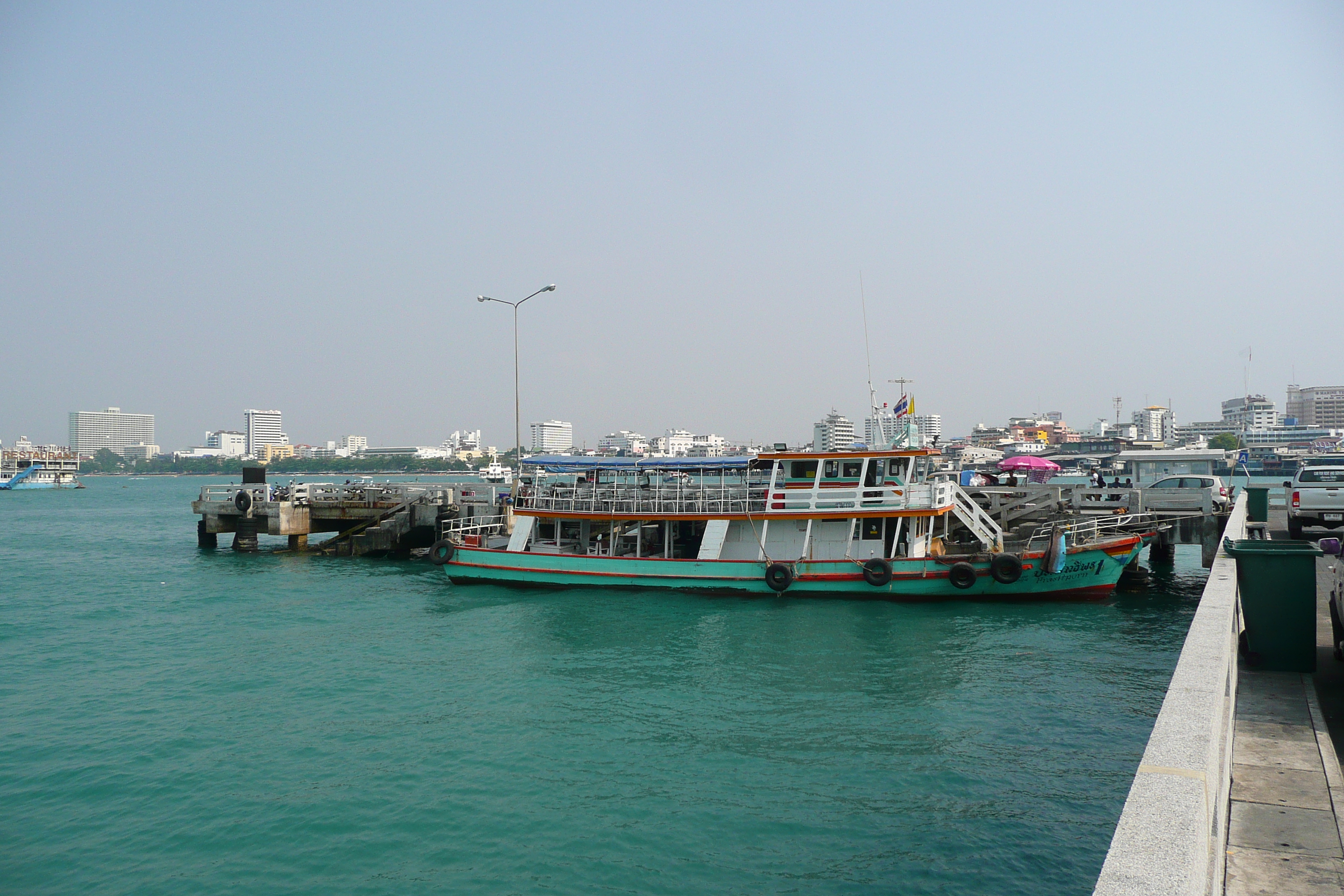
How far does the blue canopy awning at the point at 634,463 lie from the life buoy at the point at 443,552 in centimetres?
408

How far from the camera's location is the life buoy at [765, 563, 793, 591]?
2375 centimetres

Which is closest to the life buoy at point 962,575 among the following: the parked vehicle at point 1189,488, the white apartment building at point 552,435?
the parked vehicle at point 1189,488

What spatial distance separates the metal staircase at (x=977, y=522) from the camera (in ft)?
79.3

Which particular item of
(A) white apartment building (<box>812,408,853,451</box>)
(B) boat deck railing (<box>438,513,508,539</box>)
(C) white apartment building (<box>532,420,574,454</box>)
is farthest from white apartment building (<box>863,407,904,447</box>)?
(C) white apartment building (<box>532,420,574,454</box>)

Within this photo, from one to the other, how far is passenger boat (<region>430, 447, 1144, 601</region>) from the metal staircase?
0.06m

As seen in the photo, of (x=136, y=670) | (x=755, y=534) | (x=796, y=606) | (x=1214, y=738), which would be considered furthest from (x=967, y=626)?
(x=136, y=670)

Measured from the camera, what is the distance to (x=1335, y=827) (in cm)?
547

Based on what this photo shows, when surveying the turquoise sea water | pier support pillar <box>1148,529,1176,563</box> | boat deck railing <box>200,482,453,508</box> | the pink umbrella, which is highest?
the pink umbrella

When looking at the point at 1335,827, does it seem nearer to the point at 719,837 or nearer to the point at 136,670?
the point at 719,837

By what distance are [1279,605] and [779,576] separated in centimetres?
1553

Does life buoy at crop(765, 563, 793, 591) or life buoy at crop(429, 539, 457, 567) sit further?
life buoy at crop(429, 539, 457, 567)

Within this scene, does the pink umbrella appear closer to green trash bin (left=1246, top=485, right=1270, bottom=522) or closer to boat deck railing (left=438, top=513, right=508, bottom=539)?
green trash bin (left=1246, top=485, right=1270, bottom=522)

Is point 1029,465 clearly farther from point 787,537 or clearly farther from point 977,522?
point 787,537

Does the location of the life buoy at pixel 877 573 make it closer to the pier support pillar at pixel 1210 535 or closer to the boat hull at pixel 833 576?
the boat hull at pixel 833 576
